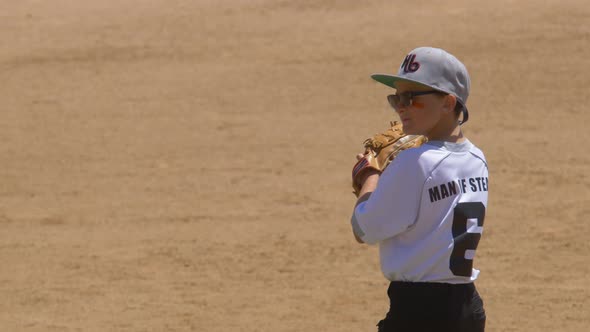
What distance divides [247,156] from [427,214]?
29.0 feet

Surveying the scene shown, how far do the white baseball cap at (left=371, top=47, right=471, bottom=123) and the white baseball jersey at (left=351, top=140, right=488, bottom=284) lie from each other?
18 cm

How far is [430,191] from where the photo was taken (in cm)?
313

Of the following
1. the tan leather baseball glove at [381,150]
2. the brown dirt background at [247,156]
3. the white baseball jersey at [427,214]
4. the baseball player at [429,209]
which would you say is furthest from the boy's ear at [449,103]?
the brown dirt background at [247,156]

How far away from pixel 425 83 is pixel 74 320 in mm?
4935

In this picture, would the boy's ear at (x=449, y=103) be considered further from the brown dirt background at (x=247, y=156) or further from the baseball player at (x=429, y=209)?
the brown dirt background at (x=247, y=156)

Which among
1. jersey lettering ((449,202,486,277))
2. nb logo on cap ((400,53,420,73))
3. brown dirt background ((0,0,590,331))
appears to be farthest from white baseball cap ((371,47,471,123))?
brown dirt background ((0,0,590,331))

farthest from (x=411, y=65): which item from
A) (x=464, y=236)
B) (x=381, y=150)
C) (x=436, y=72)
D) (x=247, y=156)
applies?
(x=247, y=156)

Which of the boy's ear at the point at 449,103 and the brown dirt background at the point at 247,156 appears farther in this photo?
the brown dirt background at the point at 247,156

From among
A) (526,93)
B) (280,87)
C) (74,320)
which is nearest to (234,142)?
(280,87)

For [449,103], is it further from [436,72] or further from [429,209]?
[429,209]

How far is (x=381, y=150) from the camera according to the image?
134 inches

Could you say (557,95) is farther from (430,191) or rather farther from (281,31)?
(430,191)

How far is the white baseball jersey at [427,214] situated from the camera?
10.2 feet

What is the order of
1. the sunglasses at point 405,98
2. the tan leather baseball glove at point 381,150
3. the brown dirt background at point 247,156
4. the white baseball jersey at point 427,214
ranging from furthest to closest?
the brown dirt background at point 247,156 → the tan leather baseball glove at point 381,150 → the sunglasses at point 405,98 → the white baseball jersey at point 427,214
